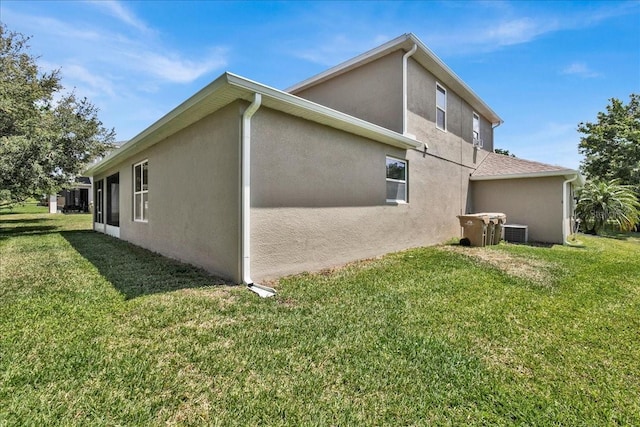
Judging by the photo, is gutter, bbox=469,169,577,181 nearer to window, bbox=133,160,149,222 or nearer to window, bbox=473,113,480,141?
window, bbox=473,113,480,141

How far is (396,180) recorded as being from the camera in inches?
342

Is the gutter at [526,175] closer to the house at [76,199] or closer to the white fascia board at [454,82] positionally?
the white fascia board at [454,82]

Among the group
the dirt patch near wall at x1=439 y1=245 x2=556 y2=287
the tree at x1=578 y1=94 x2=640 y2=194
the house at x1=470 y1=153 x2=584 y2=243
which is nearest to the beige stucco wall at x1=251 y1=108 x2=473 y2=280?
the dirt patch near wall at x1=439 y1=245 x2=556 y2=287

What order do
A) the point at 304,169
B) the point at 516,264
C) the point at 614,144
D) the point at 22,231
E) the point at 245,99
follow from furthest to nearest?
the point at 614,144 < the point at 22,231 < the point at 516,264 < the point at 304,169 < the point at 245,99

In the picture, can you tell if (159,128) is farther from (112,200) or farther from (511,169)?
(511,169)

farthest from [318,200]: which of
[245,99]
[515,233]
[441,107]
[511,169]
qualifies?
[511,169]

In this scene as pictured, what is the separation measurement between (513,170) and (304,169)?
1020 cm

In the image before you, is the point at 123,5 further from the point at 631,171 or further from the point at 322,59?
the point at 631,171

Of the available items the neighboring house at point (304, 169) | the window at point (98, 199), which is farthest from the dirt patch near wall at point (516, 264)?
the window at point (98, 199)

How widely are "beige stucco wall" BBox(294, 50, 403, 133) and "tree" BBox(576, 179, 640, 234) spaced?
42.4ft

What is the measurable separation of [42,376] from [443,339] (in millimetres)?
3612

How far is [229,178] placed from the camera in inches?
210

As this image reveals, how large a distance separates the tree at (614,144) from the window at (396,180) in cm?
2016

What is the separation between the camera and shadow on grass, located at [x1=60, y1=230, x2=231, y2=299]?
504cm
